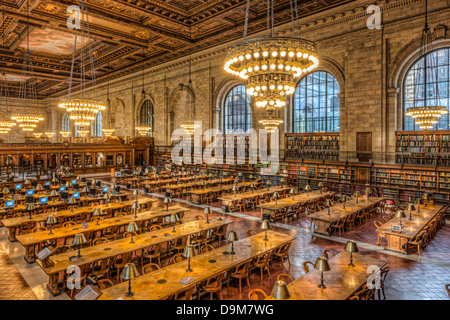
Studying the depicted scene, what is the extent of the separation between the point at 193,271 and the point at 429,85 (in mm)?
14256

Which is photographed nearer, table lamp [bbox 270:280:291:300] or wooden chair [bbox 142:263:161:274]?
table lamp [bbox 270:280:291:300]

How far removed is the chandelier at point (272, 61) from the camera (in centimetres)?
680

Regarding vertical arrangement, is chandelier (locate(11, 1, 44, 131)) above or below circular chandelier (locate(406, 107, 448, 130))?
above

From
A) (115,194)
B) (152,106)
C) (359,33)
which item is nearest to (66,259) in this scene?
(115,194)

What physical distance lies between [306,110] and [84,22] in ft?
44.3

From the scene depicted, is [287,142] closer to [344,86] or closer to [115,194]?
[344,86]

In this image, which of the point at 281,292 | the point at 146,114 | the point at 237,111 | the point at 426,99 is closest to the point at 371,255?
the point at 281,292

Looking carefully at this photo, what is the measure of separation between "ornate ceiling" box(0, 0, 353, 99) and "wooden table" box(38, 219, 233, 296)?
1129 centimetres

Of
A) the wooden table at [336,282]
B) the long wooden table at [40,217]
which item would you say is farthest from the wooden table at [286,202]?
the long wooden table at [40,217]

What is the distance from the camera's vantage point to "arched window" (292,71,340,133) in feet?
55.3

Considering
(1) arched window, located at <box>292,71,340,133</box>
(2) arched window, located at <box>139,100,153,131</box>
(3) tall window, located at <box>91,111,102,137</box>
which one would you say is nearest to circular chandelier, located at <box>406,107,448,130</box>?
(1) arched window, located at <box>292,71,340,133</box>

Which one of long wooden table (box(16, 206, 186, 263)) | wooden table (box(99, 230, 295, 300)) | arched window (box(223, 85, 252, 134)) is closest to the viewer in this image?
wooden table (box(99, 230, 295, 300))

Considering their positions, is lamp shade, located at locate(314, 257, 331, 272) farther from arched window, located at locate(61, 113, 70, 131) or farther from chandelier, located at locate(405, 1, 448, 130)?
arched window, located at locate(61, 113, 70, 131)

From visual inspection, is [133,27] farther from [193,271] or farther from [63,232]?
[193,271]
